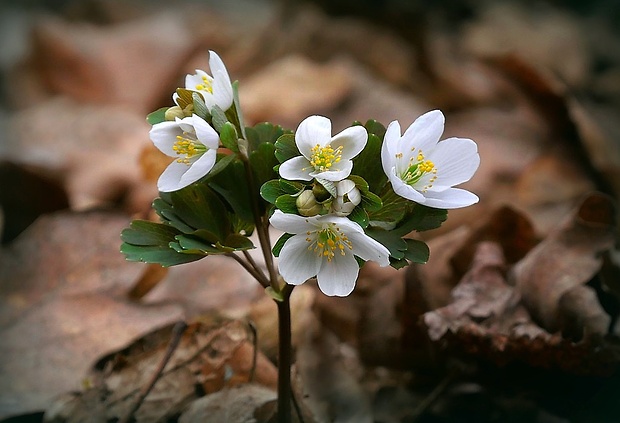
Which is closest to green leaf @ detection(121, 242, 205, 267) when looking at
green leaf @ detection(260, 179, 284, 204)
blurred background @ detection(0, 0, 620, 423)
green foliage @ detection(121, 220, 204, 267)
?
green foliage @ detection(121, 220, 204, 267)

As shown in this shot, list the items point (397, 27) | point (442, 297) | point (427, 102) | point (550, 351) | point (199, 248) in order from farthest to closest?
point (397, 27)
point (427, 102)
point (442, 297)
point (550, 351)
point (199, 248)

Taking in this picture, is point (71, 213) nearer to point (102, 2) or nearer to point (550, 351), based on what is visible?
point (550, 351)

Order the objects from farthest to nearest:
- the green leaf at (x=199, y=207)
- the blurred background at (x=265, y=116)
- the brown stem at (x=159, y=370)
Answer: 1. the blurred background at (x=265, y=116)
2. the brown stem at (x=159, y=370)
3. the green leaf at (x=199, y=207)

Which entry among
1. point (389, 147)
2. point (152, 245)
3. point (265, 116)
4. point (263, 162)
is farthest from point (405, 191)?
point (265, 116)

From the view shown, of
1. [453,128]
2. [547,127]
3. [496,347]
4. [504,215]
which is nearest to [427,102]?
[453,128]

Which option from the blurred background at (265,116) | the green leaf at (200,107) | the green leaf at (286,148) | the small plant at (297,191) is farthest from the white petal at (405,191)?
the blurred background at (265,116)

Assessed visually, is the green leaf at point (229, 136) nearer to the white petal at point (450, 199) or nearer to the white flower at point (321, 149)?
the white flower at point (321, 149)
